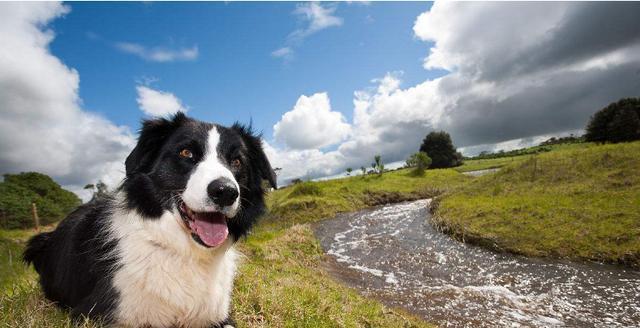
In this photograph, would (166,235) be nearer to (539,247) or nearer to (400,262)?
(400,262)

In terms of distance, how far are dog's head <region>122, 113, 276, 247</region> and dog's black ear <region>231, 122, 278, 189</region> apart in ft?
0.52

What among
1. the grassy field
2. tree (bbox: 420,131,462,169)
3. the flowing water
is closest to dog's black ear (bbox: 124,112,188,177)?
the grassy field

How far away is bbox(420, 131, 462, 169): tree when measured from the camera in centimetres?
6625

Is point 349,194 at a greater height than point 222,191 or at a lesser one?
lesser

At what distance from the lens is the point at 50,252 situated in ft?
13.9

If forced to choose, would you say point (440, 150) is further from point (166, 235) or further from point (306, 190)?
point (166, 235)

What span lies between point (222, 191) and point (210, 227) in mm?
468

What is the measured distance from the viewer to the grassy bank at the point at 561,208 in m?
10.2

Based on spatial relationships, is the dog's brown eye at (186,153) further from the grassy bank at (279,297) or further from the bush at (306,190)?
the bush at (306,190)

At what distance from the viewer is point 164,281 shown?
300 cm

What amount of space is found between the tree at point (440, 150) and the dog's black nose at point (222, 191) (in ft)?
221

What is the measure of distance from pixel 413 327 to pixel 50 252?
18.5 ft

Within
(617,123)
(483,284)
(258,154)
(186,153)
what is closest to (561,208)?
(483,284)

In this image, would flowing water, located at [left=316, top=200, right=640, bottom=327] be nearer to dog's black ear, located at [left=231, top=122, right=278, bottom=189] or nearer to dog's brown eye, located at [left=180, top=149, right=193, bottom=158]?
dog's black ear, located at [left=231, top=122, right=278, bottom=189]
